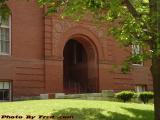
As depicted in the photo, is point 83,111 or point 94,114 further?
point 83,111

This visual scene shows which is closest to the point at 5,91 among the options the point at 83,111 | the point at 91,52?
the point at 91,52

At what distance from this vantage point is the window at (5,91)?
2705cm

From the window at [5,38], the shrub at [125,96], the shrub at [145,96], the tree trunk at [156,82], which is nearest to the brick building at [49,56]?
the window at [5,38]

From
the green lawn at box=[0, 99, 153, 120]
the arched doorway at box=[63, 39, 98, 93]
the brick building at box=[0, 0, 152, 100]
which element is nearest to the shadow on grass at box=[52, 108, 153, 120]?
the green lawn at box=[0, 99, 153, 120]

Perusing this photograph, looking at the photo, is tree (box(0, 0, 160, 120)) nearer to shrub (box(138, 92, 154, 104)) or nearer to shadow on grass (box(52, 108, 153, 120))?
shadow on grass (box(52, 108, 153, 120))

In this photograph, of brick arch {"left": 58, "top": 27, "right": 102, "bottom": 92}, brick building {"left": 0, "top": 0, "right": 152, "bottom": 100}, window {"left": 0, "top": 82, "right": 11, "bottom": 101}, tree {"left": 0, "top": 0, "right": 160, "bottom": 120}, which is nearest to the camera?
tree {"left": 0, "top": 0, "right": 160, "bottom": 120}

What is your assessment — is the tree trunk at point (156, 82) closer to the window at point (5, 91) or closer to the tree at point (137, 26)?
the tree at point (137, 26)

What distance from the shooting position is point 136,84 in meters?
35.2

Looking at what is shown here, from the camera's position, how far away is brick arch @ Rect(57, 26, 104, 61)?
99.3 feet

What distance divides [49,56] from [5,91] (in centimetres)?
386

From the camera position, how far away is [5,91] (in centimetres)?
2722

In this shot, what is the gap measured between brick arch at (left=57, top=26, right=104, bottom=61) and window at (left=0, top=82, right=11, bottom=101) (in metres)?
4.72

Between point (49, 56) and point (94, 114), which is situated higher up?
point (49, 56)

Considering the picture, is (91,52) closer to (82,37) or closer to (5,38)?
(82,37)
